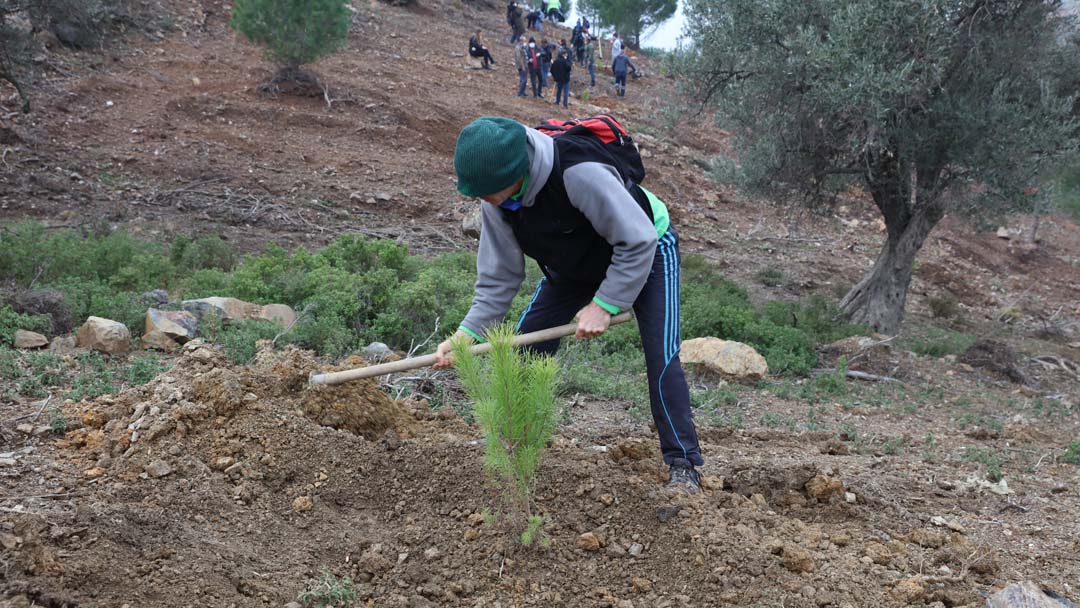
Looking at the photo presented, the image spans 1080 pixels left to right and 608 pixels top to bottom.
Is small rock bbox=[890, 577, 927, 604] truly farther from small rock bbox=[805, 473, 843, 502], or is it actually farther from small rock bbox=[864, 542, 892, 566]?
small rock bbox=[805, 473, 843, 502]

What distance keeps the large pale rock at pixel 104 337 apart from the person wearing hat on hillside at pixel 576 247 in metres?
3.12

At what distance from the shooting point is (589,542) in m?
3.07

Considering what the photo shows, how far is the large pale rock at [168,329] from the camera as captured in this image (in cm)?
562

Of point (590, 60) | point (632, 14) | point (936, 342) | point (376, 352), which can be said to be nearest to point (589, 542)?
point (376, 352)

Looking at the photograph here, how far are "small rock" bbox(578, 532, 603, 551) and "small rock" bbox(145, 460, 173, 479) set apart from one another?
1669mm

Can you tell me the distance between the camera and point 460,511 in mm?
3262

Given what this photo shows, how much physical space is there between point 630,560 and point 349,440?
54.9 inches

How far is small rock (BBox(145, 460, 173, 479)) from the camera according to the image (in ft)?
10.6

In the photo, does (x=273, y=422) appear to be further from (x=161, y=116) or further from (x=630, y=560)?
(x=161, y=116)

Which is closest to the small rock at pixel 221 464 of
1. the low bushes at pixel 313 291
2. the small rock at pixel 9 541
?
Answer: the small rock at pixel 9 541

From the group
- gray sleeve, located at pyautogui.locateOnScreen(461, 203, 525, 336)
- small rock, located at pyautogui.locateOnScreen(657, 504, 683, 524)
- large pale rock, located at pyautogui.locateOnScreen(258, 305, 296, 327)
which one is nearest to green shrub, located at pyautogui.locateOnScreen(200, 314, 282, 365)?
large pale rock, located at pyautogui.locateOnScreen(258, 305, 296, 327)

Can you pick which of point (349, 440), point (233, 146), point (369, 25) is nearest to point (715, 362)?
point (349, 440)

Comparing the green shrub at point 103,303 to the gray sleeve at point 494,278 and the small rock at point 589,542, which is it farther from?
the small rock at point 589,542

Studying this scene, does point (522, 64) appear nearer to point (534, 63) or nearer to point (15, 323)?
point (534, 63)
